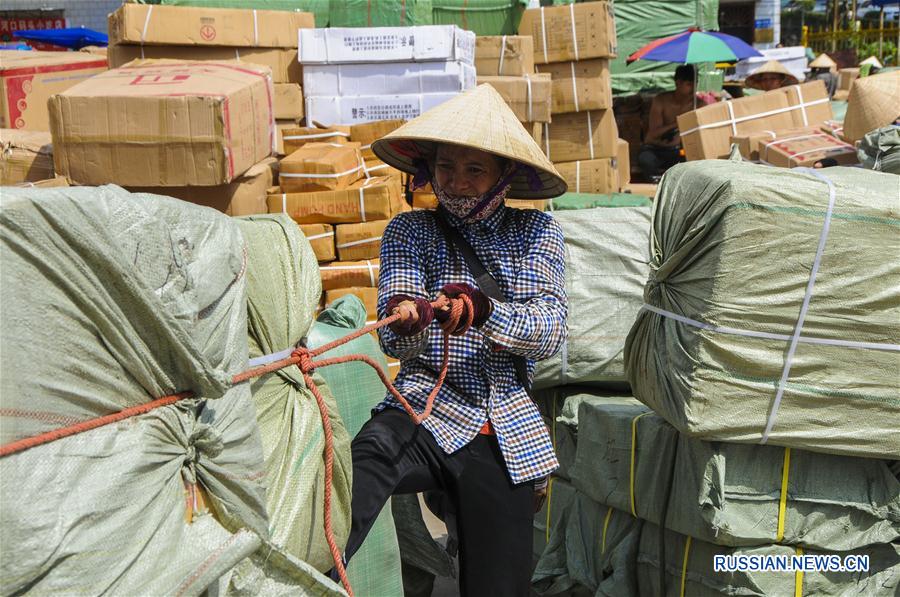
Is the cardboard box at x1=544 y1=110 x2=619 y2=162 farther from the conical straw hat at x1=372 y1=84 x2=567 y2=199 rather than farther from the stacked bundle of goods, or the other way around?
the conical straw hat at x1=372 y1=84 x2=567 y2=199

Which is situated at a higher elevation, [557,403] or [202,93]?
[202,93]

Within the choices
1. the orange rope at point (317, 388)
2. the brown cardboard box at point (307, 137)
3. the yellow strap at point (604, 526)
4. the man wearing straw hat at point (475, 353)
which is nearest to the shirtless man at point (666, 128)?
the brown cardboard box at point (307, 137)

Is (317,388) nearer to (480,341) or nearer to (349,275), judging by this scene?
(480,341)

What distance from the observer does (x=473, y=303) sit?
231cm

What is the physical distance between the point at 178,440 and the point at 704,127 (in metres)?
6.14

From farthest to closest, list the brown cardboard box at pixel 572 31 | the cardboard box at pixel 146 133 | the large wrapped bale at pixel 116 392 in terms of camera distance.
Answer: the brown cardboard box at pixel 572 31, the cardboard box at pixel 146 133, the large wrapped bale at pixel 116 392

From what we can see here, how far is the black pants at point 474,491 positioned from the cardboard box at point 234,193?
2441 millimetres

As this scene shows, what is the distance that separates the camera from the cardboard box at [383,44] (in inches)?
238

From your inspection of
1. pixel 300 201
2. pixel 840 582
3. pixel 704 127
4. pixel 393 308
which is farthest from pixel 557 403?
pixel 704 127

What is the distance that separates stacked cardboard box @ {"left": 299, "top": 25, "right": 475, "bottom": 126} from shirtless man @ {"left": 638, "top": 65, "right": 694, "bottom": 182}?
3.81m

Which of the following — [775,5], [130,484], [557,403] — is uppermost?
[775,5]

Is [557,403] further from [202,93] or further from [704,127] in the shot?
[704,127]

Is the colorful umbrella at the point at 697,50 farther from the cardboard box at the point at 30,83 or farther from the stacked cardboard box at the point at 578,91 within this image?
the cardboard box at the point at 30,83

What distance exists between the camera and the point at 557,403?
3.88 m
